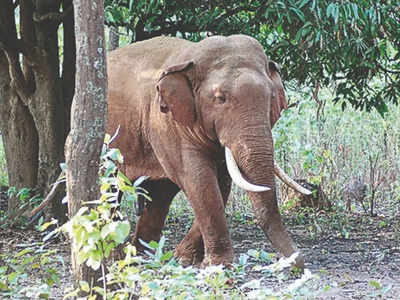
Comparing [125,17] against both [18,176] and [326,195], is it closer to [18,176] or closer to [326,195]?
[18,176]

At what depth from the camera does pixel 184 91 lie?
7543mm

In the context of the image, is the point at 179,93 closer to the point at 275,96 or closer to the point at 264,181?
the point at 275,96

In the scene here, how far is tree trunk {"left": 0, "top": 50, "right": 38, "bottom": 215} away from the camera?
10102 millimetres

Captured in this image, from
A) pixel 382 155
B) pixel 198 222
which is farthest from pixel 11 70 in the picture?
pixel 382 155

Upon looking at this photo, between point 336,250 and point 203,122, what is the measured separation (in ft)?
7.31

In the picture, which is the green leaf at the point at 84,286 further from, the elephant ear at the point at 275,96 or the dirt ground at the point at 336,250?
the elephant ear at the point at 275,96

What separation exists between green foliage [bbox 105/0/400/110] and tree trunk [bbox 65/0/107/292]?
3.29 meters

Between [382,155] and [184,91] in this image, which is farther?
[382,155]

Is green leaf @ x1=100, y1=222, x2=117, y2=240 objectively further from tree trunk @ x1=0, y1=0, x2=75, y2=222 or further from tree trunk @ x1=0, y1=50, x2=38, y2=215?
tree trunk @ x1=0, y1=50, x2=38, y2=215

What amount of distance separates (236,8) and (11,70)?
260cm

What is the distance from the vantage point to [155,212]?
8844 millimetres

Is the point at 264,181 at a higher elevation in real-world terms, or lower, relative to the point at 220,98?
lower

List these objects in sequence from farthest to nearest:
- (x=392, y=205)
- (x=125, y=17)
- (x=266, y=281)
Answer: (x=392, y=205) < (x=125, y=17) < (x=266, y=281)

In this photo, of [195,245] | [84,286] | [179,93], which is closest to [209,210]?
A: [195,245]
